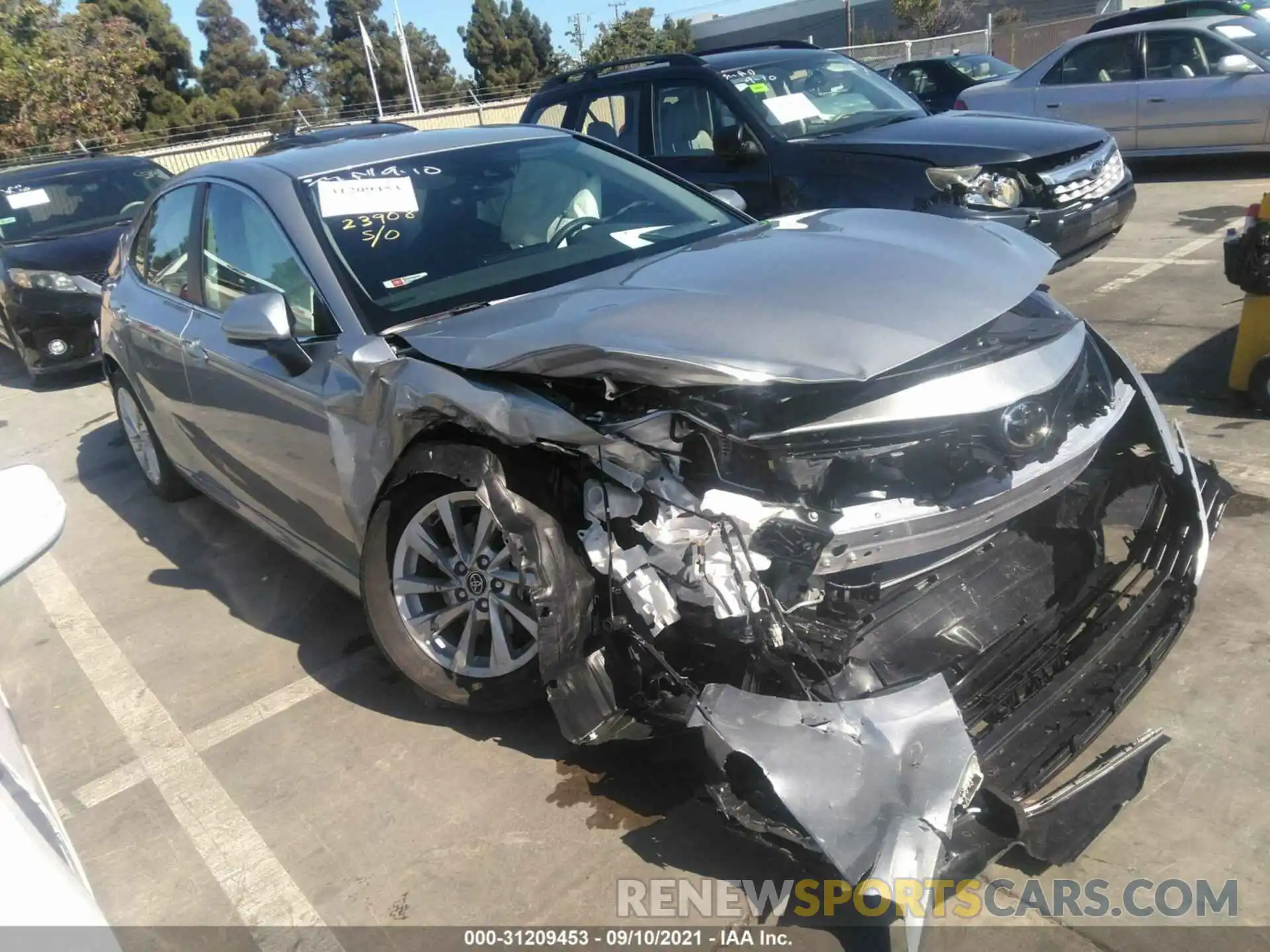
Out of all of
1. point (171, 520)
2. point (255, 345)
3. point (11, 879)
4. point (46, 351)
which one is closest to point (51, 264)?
point (46, 351)

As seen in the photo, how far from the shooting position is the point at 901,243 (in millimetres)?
3115

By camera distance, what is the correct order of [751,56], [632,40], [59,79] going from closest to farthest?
[751,56] < [59,79] < [632,40]

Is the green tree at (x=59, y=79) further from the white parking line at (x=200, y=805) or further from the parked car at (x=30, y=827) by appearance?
the parked car at (x=30, y=827)

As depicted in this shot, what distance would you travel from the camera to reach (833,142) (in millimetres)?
6562

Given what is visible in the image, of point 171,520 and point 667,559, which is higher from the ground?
point 667,559

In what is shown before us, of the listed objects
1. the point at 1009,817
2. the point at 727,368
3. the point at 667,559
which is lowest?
the point at 1009,817

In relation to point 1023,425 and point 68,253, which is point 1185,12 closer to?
point 68,253

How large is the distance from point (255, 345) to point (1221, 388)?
15.0ft

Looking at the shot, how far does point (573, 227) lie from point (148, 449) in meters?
3.12

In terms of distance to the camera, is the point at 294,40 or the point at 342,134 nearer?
the point at 342,134

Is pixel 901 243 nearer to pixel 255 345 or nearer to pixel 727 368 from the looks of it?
pixel 727 368

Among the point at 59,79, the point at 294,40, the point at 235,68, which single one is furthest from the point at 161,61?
the point at 294,40

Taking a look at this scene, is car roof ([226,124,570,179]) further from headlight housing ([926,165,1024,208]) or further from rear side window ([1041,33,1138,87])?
rear side window ([1041,33,1138,87])

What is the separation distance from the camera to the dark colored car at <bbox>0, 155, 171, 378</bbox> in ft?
28.1
